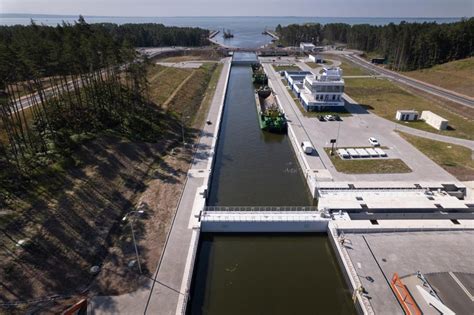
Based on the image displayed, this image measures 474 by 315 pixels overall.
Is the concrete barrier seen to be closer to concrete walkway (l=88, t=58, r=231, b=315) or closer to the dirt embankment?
concrete walkway (l=88, t=58, r=231, b=315)

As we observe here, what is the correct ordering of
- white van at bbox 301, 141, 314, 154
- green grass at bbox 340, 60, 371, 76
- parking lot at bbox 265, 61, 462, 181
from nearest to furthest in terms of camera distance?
parking lot at bbox 265, 61, 462, 181 < white van at bbox 301, 141, 314, 154 < green grass at bbox 340, 60, 371, 76

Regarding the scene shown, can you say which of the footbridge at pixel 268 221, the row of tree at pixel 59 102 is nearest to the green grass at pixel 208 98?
the row of tree at pixel 59 102

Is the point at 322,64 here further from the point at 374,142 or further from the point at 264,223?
the point at 264,223

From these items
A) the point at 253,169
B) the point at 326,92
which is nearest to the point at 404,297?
the point at 253,169

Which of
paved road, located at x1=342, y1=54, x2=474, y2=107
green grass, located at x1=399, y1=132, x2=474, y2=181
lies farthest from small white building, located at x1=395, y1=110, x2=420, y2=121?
paved road, located at x1=342, y1=54, x2=474, y2=107

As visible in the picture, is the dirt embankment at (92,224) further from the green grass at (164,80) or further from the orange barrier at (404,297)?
the green grass at (164,80)
